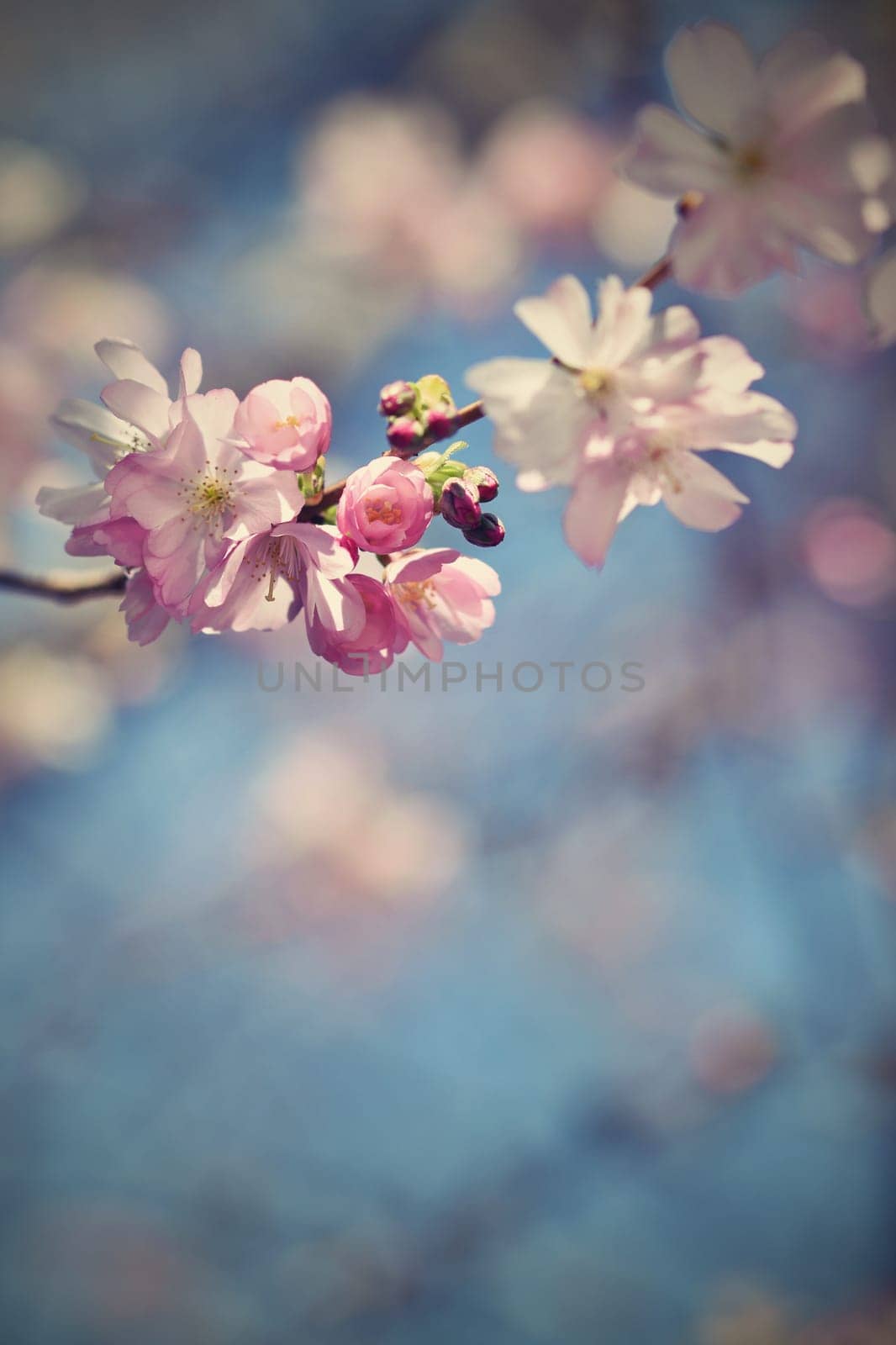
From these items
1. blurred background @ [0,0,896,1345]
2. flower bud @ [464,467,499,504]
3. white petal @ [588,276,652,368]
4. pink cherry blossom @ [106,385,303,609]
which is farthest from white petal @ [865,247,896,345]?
blurred background @ [0,0,896,1345]

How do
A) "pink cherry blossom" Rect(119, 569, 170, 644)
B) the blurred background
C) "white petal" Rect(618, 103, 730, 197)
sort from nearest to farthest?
1. "white petal" Rect(618, 103, 730, 197)
2. "pink cherry blossom" Rect(119, 569, 170, 644)
3. the blurred background

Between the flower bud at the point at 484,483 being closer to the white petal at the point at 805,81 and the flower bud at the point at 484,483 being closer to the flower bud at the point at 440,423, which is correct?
the flower bud at the point at 440,423

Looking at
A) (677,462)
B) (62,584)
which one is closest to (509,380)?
(677,462)

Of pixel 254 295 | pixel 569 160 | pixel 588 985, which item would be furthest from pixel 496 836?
pixel 569 160

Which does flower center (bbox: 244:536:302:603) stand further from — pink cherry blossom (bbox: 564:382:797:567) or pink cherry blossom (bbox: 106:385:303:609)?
pink cherry blossom (bbox: 564:382:797:567)

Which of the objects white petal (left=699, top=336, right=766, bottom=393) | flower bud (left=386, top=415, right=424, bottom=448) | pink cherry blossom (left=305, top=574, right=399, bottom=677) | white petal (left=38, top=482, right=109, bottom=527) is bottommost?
pink cherry blossom (left=305, top=574, right=399, bottom=677)

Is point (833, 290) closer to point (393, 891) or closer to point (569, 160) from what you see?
point (569, 160)

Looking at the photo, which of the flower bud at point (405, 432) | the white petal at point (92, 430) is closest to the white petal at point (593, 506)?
the flower bud at point (405, 432)

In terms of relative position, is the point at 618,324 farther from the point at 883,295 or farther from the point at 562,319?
the point at 883,295
